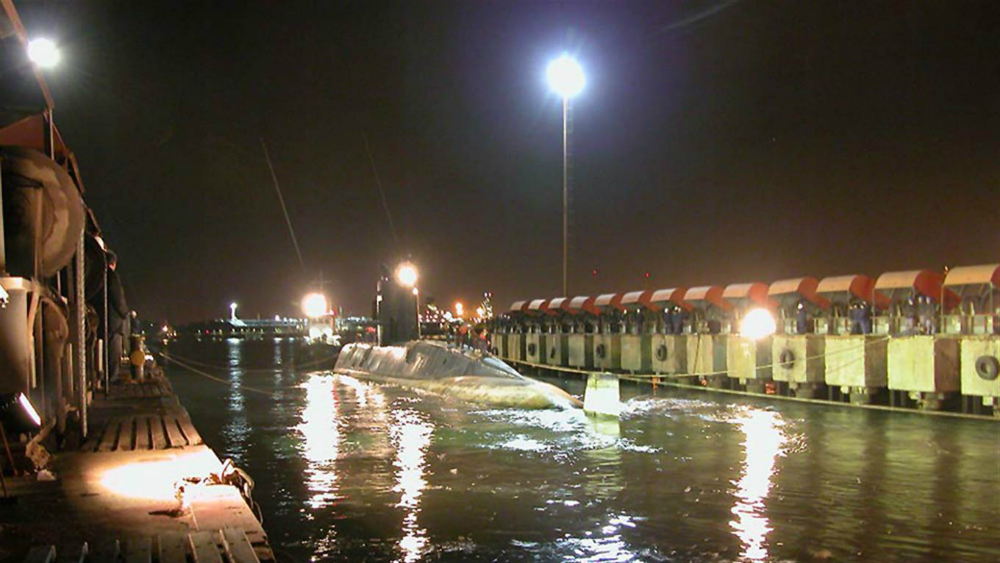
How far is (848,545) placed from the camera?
1082cm

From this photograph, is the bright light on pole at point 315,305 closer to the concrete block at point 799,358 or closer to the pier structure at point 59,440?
the concrete block at point 799,358

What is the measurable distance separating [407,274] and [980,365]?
79.2 ft

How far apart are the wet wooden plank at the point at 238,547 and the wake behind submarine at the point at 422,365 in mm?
17678

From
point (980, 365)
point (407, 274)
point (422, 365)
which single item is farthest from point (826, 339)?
point (407, 274)

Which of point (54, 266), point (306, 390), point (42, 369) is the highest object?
point (54, 266)

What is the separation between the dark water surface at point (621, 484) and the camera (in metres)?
10.9

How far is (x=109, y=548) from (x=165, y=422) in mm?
8953

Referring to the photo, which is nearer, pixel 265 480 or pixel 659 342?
pixel 265 480

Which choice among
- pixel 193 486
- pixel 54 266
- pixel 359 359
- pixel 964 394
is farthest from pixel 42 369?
pixel 359 359

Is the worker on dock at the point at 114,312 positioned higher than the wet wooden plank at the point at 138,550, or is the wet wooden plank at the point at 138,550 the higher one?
the worker on dock at the point at 114,312

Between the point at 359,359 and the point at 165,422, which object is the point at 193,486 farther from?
the point at 359,359

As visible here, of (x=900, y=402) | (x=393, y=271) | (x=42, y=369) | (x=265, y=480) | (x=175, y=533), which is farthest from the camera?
(x=393, y=271)

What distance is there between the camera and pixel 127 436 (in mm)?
14148

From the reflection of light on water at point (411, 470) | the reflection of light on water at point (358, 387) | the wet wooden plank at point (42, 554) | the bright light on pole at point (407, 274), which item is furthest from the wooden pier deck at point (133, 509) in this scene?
the bright light on pole at point (407, 274)
